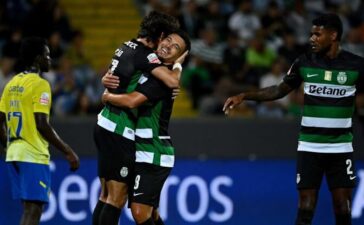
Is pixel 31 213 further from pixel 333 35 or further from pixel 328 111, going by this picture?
pixel 333 35

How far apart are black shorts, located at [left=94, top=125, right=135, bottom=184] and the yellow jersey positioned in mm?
722

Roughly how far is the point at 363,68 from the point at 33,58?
3.17m

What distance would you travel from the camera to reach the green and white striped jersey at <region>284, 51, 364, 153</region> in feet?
32.4

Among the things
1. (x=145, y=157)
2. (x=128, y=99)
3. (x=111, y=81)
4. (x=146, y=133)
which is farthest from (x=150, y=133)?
(x=111, y=81)

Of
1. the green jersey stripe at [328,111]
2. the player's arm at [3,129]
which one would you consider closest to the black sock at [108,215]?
the player's arm at [3,129]

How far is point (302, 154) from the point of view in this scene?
9977 mm

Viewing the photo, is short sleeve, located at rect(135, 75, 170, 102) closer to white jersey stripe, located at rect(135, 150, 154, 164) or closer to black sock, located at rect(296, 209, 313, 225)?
white jersey stripe, located at rect(135, 150, 154, 164)

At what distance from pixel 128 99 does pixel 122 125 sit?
286 mm

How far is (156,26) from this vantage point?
9.52 meters

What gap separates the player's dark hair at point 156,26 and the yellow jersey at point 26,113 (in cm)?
113

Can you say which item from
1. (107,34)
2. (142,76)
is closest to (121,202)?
(142,76)

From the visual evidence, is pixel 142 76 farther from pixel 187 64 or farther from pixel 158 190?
pixel 187 64

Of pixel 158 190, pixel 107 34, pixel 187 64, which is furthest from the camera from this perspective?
pixel 107 34

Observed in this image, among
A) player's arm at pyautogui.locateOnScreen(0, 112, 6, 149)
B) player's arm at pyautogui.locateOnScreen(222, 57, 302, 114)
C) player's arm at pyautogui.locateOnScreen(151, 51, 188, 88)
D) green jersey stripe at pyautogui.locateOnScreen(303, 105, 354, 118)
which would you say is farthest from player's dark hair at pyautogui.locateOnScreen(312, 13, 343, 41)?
player's arm at pyautogui.locateOnScreen(0, 112, 6, 149)
